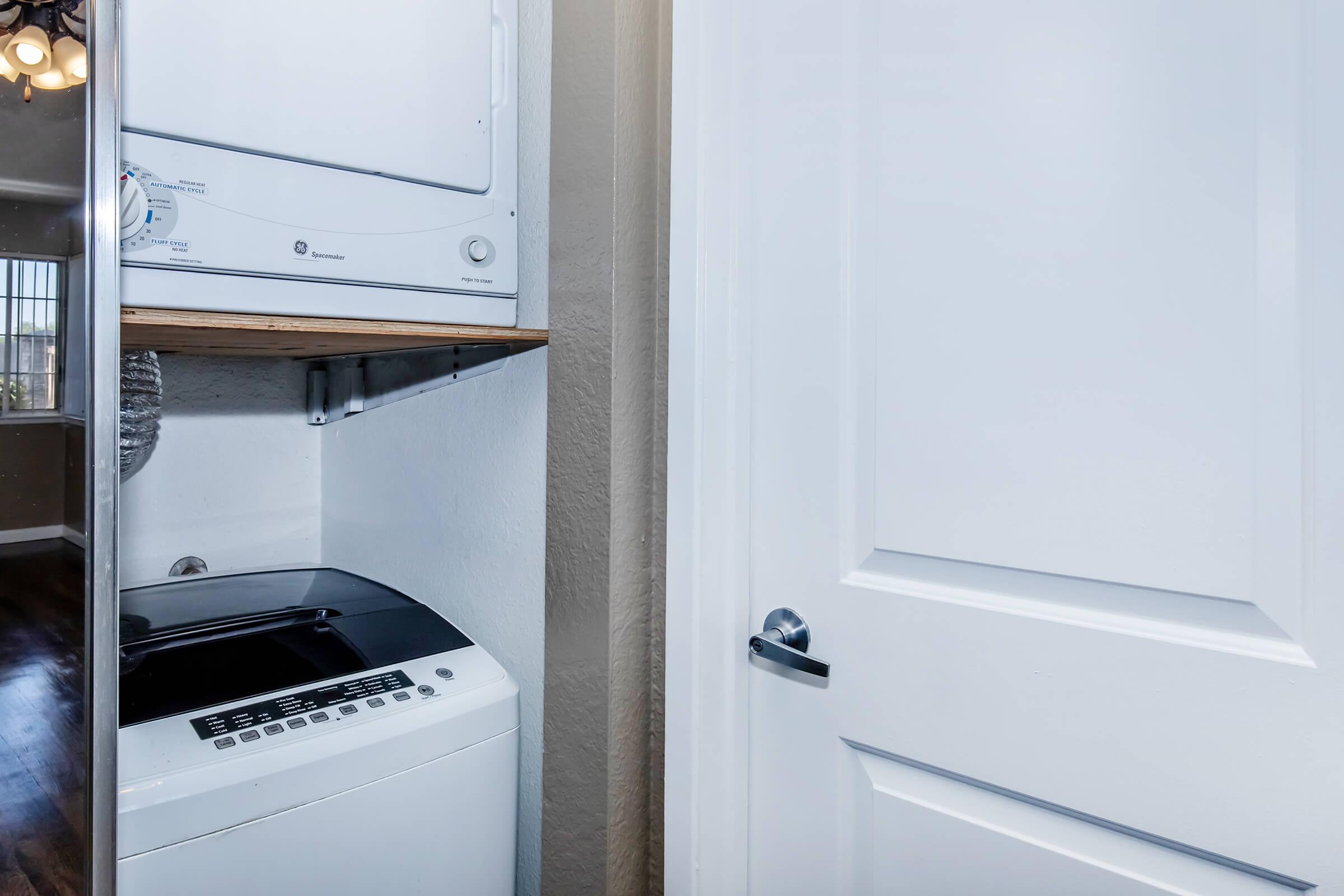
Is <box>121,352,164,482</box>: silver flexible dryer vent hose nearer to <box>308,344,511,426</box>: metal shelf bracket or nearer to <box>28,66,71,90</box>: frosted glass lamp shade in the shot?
<box>308,344,511,426</box>: metal shelf bracket

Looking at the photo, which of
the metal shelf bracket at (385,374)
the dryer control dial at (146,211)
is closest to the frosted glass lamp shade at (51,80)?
the dryer control dial at (146,211)

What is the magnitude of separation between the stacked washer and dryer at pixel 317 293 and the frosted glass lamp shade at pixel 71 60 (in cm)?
9

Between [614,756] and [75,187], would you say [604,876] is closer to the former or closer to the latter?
[614,756]

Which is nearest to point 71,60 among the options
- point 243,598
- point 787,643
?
point 243,598

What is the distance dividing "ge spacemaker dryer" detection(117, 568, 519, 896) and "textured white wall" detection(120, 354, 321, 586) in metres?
0.25

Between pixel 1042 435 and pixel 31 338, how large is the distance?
89 cm

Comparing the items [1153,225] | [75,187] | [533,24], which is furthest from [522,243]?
[1153,225]

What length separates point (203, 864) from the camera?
0.71m

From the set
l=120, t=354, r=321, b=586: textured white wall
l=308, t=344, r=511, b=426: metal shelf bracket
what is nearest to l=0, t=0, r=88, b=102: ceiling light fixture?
l=308, t=344, r=511, b=426: metal shelf bracket

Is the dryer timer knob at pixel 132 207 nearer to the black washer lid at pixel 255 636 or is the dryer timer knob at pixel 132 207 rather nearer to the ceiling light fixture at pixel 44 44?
the ceiling light fixture at pixel 44 44

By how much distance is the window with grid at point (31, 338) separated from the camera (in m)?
0.59

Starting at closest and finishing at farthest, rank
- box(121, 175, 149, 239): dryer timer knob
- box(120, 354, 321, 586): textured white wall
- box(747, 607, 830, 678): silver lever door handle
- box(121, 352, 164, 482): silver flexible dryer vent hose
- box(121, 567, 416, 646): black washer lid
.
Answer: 1. box(121, 175, 149, 239): dryer timer knob
2. box(747, 607, 830, 678): silver lever door handle
3. box(121, 567, 416, 646): black washer lid
4. box(121, 352, 164, 482): silver flexible dryer vent hose
5. box(120, 354, 321, 586): textured white wall

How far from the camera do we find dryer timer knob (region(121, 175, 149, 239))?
0.70 meters

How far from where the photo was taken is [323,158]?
823 millimetres
